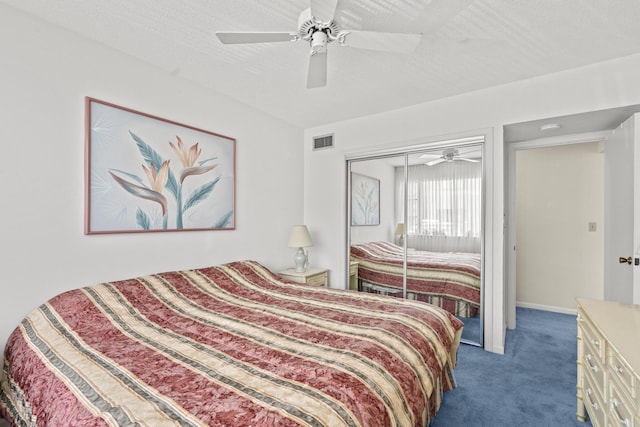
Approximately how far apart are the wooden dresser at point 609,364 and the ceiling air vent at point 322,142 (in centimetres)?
297

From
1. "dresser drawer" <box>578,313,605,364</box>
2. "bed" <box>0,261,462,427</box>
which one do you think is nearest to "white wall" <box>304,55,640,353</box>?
"dresser drawer" <box>578,313,605,364</box>

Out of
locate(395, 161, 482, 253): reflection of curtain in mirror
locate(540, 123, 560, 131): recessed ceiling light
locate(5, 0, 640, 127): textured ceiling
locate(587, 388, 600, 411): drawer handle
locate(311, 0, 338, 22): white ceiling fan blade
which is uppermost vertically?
locate(5, 0, 640, 127): textured ceiling

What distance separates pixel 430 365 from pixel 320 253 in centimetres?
250

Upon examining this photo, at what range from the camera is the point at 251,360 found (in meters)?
1.36

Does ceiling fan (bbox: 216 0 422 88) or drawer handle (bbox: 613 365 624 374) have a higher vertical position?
ceiling fan (bbox: 216 0 422 88)

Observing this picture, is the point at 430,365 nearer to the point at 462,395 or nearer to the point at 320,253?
the point at 462,395

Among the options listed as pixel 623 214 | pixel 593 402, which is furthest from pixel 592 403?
pixel 623 214

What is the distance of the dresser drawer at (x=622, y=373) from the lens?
3.61 feet

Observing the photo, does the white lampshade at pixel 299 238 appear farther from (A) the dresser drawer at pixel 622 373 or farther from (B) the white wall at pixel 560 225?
(B) the white wall at pixel 560 225

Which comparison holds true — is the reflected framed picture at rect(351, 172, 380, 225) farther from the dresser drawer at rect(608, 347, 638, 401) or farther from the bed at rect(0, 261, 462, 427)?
the dresser drawer at rect(608, 347, 638, 401)

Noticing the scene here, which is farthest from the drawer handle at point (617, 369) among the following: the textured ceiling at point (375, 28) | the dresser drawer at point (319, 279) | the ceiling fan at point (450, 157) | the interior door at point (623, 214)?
the dresser drawer at point (319, 279)

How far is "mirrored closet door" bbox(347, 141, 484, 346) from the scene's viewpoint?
10.1 feet

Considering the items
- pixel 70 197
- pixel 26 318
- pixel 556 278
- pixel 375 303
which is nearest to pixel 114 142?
pixel 70 197

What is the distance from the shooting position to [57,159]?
1.99 meters
